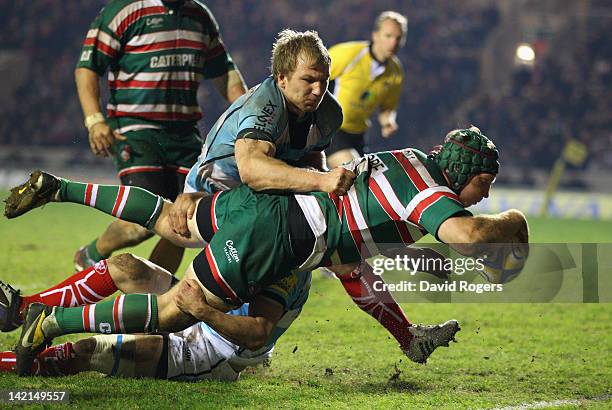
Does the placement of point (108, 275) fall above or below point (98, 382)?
above

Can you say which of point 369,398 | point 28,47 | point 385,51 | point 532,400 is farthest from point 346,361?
point 28,47

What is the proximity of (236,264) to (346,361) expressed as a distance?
1371mm

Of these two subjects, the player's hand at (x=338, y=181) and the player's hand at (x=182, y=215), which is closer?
the player's hand at (x=338, y=181)

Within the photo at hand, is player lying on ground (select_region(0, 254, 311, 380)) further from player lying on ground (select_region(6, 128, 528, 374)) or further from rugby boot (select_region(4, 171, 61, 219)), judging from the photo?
rugby boot (select_region(4, 171, 61, 219))

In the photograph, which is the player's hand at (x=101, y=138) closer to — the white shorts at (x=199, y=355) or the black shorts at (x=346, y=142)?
the white shorts at (x=199, y=355)

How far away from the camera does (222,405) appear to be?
400 cm

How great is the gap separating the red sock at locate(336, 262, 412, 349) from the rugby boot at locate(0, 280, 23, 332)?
5.29 ft

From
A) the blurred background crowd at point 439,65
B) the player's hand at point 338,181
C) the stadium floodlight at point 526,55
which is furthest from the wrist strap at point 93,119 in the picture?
the stadium floodlight at point 526,55

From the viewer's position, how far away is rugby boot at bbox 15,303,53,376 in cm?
416

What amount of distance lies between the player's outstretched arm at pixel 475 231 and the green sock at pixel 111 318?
4.50ft

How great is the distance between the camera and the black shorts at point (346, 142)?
9000 mm

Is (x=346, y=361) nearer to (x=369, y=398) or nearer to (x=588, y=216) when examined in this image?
(x=369, y=398)

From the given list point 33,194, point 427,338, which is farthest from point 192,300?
point 427,338

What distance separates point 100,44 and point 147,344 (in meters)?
2.37
